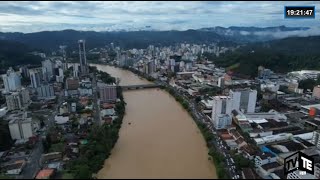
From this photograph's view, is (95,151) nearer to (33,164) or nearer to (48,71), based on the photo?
(33,164)

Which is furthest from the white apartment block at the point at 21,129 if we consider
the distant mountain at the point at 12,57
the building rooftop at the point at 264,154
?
the distant mountain at the point at 12,57

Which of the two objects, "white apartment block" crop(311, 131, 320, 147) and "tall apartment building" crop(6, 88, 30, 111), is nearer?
"white apartment block" crop(311, 131, 320, 147)

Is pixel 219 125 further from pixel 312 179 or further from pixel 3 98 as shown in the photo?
pixel 3 98

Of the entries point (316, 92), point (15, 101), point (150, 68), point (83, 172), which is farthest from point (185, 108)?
point (150, 68)

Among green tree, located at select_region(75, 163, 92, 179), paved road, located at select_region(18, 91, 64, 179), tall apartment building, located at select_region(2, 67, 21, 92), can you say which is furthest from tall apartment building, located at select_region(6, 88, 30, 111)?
green tree, located at select_region(75, 163, 92, 179)
